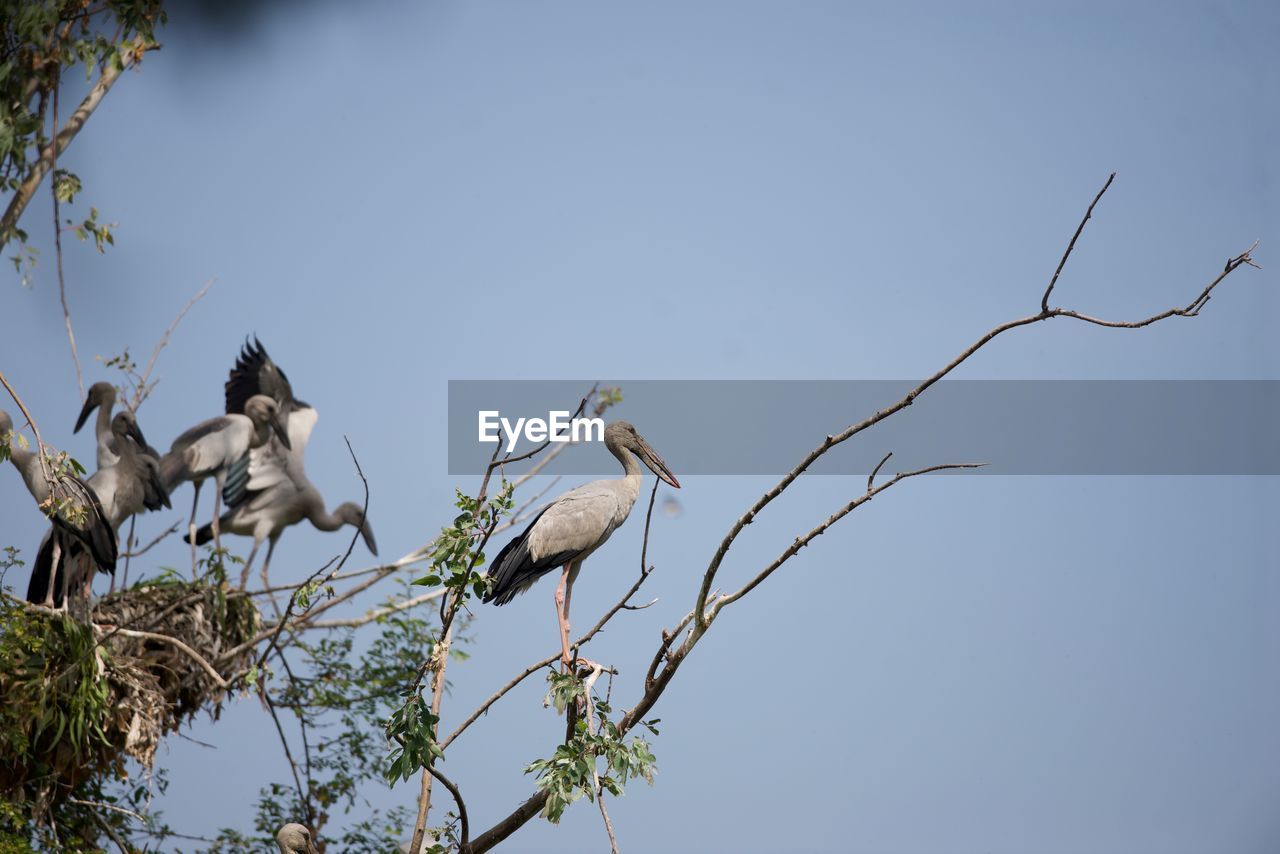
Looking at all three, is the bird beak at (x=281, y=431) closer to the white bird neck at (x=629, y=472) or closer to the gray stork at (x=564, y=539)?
the white bird neck at (x=629, y=472)

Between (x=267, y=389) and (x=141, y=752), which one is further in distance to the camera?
(x=267, y=389)

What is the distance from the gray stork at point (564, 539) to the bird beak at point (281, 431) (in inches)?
156

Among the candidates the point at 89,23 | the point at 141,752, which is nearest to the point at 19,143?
the point at 89,23

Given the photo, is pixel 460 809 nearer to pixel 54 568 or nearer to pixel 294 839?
pixel 294 839


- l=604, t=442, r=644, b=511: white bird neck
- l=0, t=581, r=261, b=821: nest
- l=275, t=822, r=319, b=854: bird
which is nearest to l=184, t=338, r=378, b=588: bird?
l=0, t=581, r=261, b=821: nest

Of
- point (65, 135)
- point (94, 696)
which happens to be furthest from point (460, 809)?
point (65, 135)

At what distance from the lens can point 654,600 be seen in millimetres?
3752

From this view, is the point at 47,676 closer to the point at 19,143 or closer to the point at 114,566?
the point at 114,566

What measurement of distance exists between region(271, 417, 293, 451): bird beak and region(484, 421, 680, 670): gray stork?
13.0 ft

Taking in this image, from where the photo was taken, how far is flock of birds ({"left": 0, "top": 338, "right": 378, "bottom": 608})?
6387 millimetres

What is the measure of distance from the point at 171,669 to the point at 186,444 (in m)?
1.90

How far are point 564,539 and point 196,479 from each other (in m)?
4.05

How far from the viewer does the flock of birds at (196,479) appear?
21.0ft

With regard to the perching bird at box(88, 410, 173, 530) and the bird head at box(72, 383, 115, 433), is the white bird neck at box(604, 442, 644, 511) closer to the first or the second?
the perching bird at box(88, 410, 173, 530)
